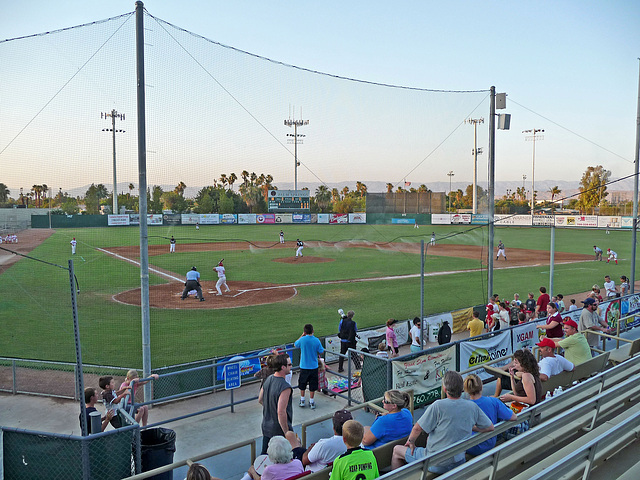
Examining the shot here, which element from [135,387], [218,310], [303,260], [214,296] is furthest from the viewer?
[303,260]

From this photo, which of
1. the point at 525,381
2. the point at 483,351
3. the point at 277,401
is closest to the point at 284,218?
the point at 483,351

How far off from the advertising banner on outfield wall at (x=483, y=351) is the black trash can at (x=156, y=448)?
20.4ft

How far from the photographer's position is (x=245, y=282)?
25250 millimetres

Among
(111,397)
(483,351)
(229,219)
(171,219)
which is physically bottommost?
(483,351)

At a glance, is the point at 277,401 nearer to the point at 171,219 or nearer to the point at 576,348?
the point at 576,348

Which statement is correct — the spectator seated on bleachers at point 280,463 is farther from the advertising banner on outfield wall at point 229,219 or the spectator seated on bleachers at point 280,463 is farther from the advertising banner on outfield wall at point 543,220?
the advertising banner on outfield wall at point 543,220

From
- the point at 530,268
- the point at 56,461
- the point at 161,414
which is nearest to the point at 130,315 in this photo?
the point at 161,414

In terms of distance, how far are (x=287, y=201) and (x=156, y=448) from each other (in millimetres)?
27036

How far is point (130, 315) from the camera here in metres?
17.7

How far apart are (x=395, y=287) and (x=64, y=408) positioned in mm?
17493

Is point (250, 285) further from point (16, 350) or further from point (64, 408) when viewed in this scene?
point (64, 408)

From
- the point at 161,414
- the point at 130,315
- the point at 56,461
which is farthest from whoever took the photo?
the point at 130,315

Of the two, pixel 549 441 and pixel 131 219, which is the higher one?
pixel 131 219

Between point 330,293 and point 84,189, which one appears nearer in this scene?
point 84,189
